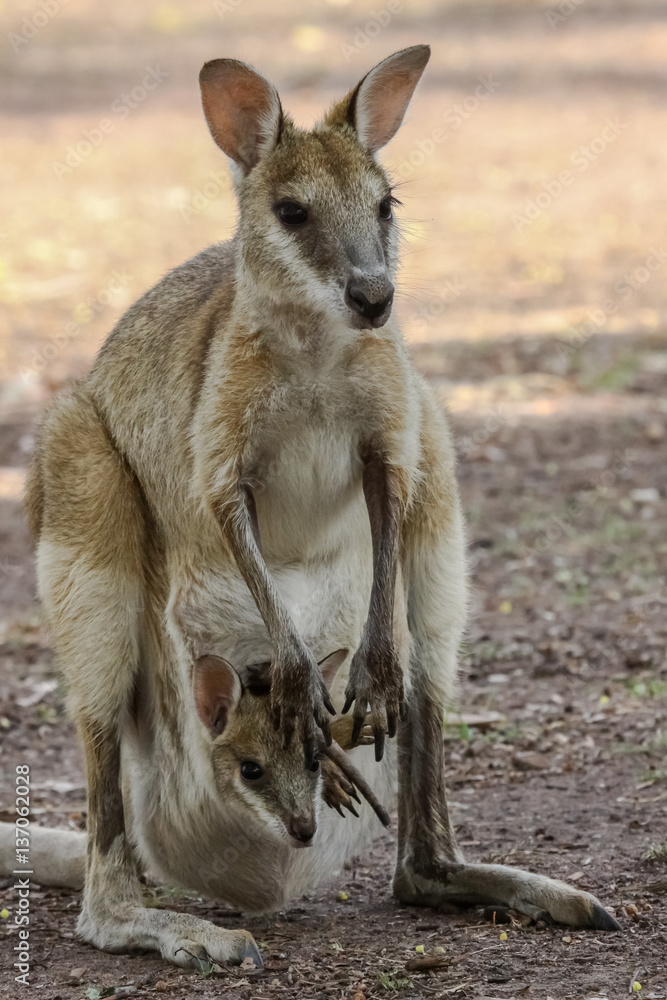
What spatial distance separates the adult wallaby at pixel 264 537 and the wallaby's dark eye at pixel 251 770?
75 millimetres

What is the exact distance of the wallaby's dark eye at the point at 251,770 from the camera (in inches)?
126

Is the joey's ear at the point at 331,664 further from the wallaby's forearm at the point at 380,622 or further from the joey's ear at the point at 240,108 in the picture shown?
the joey's ear at the point at 240,108

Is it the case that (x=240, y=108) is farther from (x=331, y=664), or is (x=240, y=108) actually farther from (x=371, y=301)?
(x=331, y=664)

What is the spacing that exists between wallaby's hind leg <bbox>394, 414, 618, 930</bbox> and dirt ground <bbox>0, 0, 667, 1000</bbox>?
78mm

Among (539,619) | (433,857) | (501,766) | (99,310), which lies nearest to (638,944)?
(433,857)

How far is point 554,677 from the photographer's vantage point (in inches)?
204

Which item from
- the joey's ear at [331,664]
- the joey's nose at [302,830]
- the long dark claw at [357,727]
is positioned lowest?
the joey's nose at [302,830]

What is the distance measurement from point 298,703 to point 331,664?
0.93ft

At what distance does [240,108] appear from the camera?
3293mm

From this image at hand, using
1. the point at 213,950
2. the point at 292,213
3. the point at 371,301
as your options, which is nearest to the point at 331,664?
the point at 213,950

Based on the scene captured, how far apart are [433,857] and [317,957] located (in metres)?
0.47

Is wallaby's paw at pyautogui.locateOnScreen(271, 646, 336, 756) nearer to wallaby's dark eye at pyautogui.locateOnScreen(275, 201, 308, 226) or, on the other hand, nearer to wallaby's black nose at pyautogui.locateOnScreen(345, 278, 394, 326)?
wallaby's black nose at pyautogui.locateOnScreen(345, 278, 394, 326)

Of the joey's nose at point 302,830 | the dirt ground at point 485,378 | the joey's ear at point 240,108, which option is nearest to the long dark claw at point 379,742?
the joey's nose at point 302,830

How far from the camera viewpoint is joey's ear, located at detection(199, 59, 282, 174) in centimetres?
327
